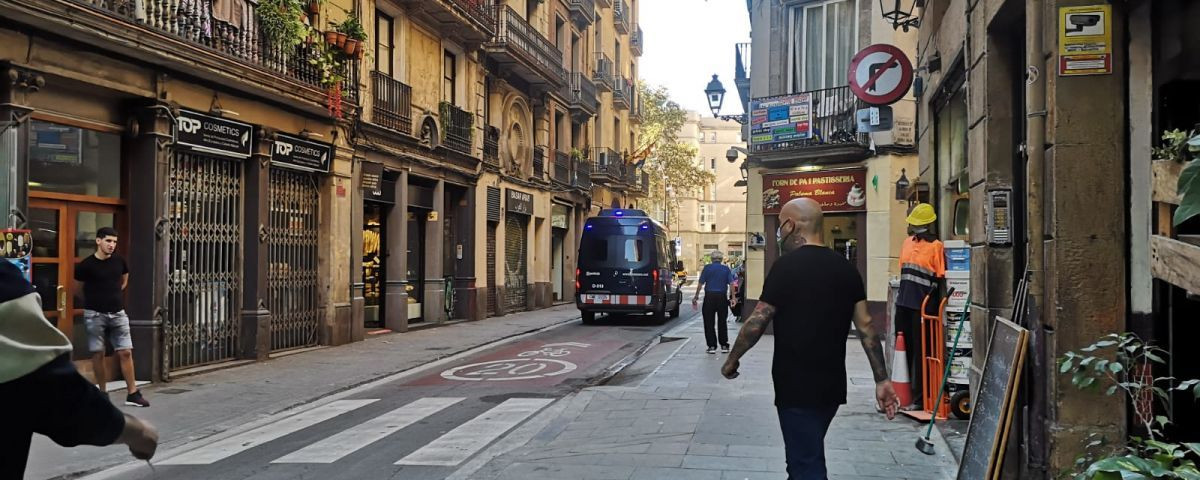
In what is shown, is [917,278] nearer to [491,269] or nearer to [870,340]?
[870,340]

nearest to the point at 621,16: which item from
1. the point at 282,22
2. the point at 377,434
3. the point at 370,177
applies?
the point at 370,177

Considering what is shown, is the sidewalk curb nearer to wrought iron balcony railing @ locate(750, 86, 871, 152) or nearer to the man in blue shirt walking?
the man in blue shirt walking

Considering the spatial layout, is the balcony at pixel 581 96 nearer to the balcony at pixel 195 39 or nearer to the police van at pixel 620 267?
the police van at pixel 620 267

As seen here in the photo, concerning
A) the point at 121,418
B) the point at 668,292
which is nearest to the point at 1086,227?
the point at 121,418

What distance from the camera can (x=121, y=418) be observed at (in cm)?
247

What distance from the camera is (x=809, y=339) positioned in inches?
179

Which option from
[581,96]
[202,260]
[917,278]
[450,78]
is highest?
[581,96]

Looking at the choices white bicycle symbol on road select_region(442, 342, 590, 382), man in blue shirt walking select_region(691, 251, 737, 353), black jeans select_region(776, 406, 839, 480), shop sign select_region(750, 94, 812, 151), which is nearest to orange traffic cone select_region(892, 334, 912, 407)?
black jeans select_region(776, 406, 839, 480)

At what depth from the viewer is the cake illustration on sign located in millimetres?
17609

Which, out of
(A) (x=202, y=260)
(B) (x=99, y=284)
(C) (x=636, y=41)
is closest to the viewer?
(B) (x=99, y=284)

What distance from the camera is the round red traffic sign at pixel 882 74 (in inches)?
491

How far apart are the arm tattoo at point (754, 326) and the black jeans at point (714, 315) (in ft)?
31.9

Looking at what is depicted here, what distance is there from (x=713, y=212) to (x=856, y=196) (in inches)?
2401

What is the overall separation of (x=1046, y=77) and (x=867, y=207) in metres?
12.7
